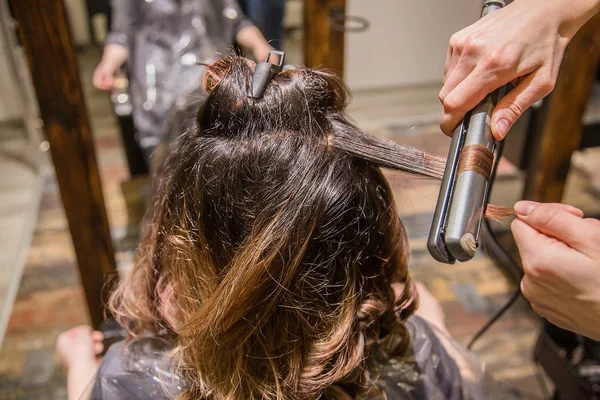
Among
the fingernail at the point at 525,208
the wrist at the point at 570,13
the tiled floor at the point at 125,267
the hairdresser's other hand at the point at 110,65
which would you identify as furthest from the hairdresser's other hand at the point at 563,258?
the hairdresser's other hand at the point at 110,65

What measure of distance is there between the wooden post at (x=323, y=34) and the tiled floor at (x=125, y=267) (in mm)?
347

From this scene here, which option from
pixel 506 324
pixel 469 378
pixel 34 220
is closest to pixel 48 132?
pixel 469 378

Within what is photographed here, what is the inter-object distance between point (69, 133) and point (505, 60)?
827 mm

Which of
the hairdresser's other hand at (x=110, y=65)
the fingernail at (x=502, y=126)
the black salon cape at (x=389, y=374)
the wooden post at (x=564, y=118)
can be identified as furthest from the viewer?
the hairdresser's other hand at (x=110, y=65)

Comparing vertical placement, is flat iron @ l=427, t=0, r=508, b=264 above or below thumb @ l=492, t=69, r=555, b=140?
below

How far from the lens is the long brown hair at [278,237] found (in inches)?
23.1

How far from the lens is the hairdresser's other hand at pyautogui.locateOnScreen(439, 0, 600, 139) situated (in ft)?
1.94

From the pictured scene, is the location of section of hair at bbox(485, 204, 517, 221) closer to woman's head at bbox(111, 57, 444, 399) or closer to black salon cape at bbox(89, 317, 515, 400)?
woman's head at bbox(111, 57, 444, 399)

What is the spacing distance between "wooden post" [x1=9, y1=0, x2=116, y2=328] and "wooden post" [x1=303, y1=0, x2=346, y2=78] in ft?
1.81

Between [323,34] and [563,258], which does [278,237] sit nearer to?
[563,258]

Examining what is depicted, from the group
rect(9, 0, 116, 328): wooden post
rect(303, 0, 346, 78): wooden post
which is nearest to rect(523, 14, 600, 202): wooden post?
rect(303, 0, 346, 78): wooden post

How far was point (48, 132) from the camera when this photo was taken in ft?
3.46

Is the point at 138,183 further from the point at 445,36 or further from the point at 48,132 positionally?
the point at 445,36

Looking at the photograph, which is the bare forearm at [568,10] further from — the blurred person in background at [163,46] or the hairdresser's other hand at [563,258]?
the blurred person in background at [163,46]
